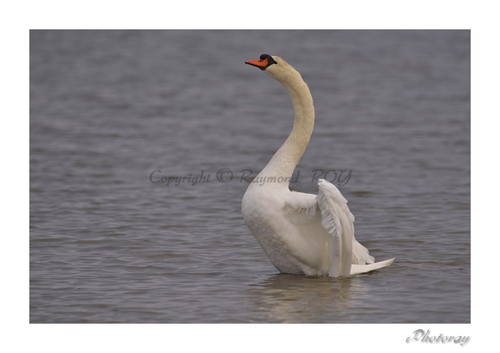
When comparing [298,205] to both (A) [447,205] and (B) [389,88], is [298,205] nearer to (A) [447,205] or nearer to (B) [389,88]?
(A) [447,205]

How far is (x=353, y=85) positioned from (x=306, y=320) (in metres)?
18.5

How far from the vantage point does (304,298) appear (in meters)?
8.71

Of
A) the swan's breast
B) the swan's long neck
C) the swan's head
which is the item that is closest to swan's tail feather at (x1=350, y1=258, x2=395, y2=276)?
the swan's breast

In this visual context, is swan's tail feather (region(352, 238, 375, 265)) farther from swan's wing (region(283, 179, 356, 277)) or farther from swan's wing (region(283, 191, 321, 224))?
swan's wing (region(283, 191, 321, 224))

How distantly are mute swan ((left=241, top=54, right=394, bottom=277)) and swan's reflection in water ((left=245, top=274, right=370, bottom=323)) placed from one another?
17cm

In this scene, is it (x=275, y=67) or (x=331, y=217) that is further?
(x=275, y=67)

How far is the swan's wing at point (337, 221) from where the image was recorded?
332 inches

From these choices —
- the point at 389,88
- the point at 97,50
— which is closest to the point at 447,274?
the point at 389,88

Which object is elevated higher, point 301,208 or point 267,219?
point 301,208

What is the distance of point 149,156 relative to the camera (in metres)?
16.8

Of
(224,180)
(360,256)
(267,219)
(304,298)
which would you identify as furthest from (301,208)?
(224,180)

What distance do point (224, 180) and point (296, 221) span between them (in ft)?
18.5

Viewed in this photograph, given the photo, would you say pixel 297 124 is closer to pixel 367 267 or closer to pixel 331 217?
pixel 331 217

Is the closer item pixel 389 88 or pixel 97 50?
pixel 389 88
